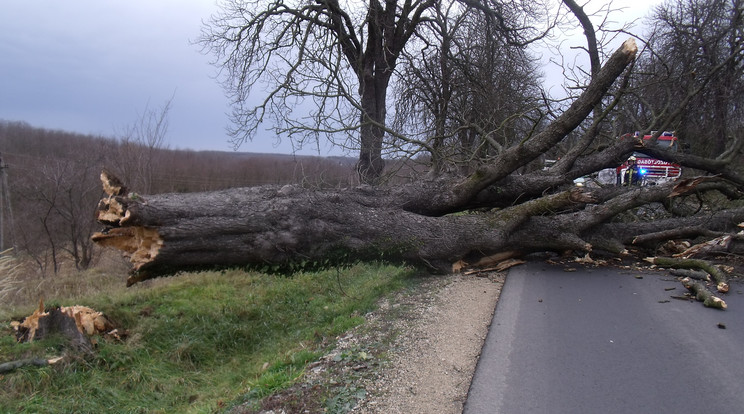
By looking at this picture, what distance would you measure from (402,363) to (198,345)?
3.40 meters

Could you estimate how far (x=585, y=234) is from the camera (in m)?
6.39

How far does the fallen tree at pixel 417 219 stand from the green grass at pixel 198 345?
2.42 ft

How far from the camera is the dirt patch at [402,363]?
2883 millimetres

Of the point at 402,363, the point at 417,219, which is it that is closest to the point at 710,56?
the point at 417,219

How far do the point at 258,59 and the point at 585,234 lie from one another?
895 centimetres

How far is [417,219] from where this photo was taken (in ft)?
18.5

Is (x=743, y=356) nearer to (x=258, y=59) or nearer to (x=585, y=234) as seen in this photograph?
(x=585, y=234)

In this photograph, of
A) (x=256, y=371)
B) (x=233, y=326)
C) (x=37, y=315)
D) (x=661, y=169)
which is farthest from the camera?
(x=661, y=169)

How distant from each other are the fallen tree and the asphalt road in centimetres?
118

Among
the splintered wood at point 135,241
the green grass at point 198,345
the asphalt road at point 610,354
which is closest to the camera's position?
the asphalt road at point 610,354

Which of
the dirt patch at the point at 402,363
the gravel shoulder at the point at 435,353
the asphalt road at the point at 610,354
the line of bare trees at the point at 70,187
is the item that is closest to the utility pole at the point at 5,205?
the line of bare trees at the point at 70,187

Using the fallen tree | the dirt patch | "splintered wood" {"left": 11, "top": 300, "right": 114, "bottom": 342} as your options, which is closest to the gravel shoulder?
the dirt patch

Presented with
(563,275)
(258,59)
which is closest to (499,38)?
(258,59)

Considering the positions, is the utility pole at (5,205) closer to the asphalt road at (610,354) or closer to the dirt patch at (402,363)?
the dirt patch at (402,363)
